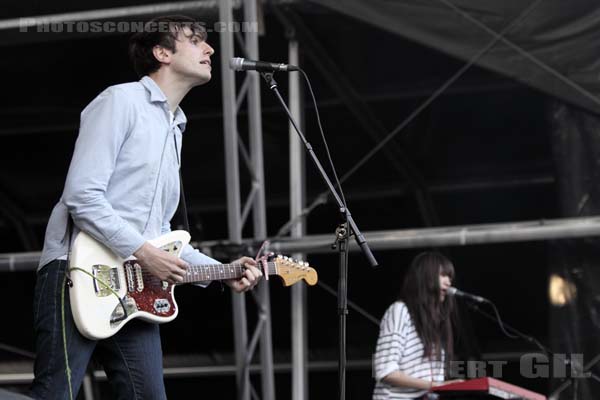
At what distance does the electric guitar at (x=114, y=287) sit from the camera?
3.28 m

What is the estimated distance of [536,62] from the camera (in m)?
5.84

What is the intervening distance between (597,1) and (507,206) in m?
1.76

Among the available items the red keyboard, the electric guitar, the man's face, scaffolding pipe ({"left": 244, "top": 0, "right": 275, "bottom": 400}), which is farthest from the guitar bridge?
scaffolding pipe ({"left": 244, "top": 0, "right": 275, "bottom": 400})

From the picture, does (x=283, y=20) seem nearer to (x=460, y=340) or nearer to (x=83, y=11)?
(x=83, y=11)

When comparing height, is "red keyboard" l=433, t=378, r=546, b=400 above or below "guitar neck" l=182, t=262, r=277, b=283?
below

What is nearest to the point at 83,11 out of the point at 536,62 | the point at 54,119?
the point at 54,119

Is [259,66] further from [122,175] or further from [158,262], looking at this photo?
[158,262]

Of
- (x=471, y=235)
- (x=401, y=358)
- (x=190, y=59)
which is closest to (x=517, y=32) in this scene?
(x=471, y=235)

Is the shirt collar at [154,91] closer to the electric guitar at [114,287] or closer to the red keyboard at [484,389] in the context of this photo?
the electric guitar at [114,287]

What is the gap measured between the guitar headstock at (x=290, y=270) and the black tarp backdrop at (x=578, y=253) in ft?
7.43

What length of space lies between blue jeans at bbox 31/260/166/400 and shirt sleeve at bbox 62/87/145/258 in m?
0.18

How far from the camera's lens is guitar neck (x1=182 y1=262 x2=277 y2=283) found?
3611 mm
